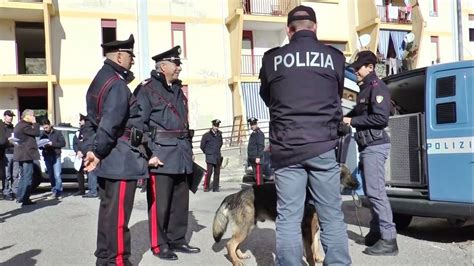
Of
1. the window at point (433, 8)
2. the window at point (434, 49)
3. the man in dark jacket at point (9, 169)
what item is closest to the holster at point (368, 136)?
the man in dark jacket at point (9, 169)

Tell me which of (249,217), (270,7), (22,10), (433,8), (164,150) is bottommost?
(249,217)

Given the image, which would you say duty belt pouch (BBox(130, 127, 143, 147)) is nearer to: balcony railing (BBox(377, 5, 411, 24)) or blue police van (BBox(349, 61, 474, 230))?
blue police van (BBox(349, 61, 474, 230))

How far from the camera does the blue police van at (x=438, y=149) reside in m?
4.94

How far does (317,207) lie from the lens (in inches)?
133

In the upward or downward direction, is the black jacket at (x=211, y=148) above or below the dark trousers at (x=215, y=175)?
above

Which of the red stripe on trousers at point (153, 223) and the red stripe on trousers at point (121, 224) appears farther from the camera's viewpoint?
the red stripe on trousers at point (153, 223)

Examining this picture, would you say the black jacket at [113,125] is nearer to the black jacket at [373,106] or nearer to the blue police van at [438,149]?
the black jacket at [373,106]

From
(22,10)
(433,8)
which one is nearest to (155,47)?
(22,10)

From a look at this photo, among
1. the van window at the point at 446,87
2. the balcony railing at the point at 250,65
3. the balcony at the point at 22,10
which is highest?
the balcony at the point at 22,10

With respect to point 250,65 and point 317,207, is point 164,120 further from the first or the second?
point 250,65

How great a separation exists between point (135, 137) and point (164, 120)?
2.48 feet

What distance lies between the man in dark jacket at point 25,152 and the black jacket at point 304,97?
738cm

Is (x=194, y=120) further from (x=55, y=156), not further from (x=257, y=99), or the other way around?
(x=55, y=156)

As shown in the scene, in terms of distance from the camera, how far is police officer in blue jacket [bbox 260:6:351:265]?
3.25 m
